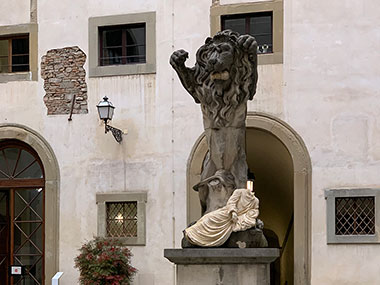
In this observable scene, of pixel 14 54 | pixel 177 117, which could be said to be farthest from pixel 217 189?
pixel 14 54

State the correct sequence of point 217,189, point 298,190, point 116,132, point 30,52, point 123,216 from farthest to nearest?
point 30,52 < point 123,216 < point 116,132 < point 298,190 < point 217,189

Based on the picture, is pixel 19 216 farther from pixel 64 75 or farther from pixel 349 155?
pixel 349 155

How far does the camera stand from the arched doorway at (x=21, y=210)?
14500 mm

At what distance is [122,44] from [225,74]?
714 cm

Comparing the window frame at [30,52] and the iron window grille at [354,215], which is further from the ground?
the window frame at [30,52]

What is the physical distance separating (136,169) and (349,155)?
3594mm

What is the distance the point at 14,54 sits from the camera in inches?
582

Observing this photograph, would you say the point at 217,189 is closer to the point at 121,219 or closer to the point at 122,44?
the point at 121,219

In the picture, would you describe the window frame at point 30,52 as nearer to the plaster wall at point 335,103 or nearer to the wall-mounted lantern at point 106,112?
the wall-mounted lantern at point 106,112

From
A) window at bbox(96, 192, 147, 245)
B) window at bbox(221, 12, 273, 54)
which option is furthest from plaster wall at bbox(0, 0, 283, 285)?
window at bbox(221, 12, 273, 54)

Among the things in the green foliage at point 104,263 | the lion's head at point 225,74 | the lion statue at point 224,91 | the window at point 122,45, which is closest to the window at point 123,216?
the green foliage at point 104,263

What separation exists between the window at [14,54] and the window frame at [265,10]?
3.59m

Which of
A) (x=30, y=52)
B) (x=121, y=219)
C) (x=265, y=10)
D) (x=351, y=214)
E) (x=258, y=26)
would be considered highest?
(x=265, y=10)

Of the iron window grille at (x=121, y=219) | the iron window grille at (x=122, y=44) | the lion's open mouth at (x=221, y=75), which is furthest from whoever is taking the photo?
the iron window grille at (x=122, y=44)
